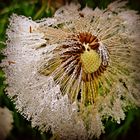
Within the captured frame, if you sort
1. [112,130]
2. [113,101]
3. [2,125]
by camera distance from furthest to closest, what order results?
[2,125] < [112,130] < [113,101]

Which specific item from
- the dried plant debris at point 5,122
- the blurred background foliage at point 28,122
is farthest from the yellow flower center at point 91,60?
the dried plant debris at point 5,122

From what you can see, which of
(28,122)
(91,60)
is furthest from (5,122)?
(91,60)

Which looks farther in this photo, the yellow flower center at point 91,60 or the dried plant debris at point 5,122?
the dried plant debris at point 5,122

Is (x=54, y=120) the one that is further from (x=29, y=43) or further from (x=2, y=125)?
(x=2, y=125)

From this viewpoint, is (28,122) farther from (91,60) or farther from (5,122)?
(91,60)

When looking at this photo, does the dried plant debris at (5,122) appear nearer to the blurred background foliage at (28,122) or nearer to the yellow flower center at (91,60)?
the blurred background foliage at (28,122)

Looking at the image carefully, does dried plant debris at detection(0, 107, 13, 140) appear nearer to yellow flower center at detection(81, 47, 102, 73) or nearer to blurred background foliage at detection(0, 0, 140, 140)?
blurred background foliage at detection(0, 0, 140, 140)

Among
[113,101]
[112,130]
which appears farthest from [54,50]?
[112,130]

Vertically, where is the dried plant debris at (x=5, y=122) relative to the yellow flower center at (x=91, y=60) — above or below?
below

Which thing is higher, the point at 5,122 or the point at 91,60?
the point at 91,60
